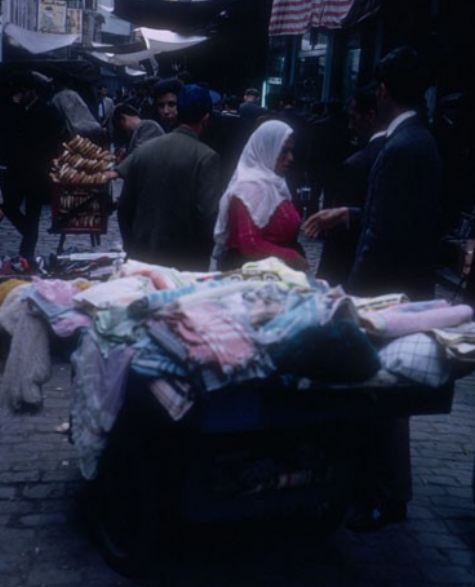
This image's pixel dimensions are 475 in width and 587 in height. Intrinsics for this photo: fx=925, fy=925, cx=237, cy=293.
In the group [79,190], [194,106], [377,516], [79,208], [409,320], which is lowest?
[377,516]

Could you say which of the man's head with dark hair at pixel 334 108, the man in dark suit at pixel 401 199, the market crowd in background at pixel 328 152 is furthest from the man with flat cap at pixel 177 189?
the man's head with dark hair at pixel 334 108

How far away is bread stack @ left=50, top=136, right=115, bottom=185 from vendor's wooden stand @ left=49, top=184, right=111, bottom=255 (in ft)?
0.21

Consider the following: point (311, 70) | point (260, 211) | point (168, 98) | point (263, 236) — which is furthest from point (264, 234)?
point (311, 70)

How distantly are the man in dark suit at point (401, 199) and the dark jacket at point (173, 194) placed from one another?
56.8 inches

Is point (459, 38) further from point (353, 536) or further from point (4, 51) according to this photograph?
point (4, 51)

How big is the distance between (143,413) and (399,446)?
1338mm

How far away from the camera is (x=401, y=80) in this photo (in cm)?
429

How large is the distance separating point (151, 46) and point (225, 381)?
25.3 m

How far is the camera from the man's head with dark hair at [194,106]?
18.4ft

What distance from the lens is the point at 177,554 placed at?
4020 millimetres

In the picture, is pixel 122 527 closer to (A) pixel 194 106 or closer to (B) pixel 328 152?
(A) pixel 194 106

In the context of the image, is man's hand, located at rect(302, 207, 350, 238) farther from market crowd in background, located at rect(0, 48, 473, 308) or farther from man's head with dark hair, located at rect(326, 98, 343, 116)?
man's head with dark hair, located at rect(326, 98, 343, 116)

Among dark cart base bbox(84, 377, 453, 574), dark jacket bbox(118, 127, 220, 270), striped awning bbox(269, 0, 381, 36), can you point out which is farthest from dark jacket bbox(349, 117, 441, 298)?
striped awning bbox(269, 0, 381, 36)

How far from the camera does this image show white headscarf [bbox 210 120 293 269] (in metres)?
5.03
